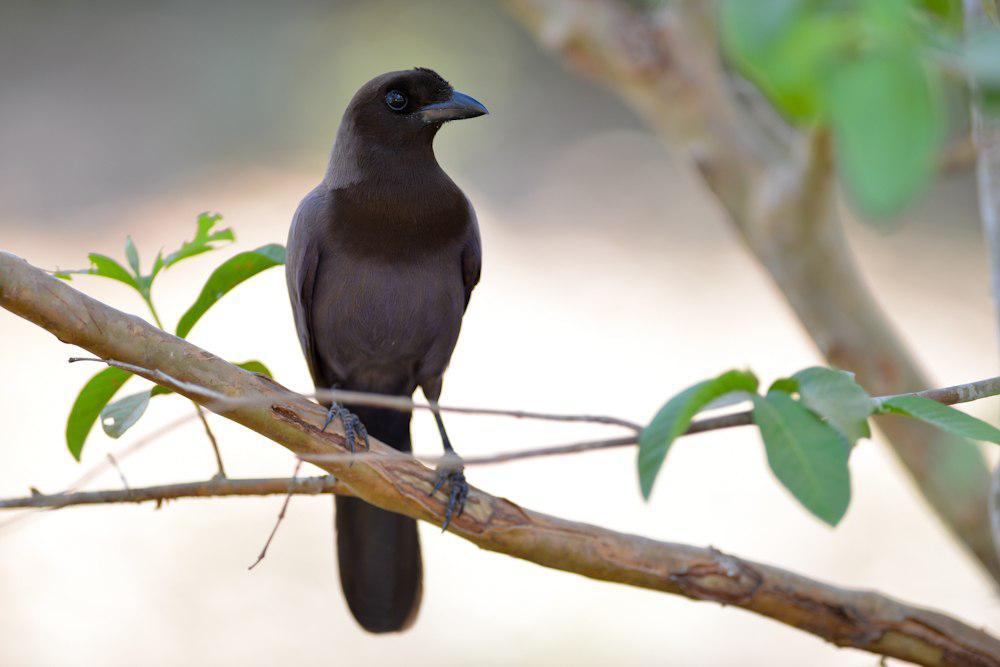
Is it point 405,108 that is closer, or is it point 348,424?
point 348,424

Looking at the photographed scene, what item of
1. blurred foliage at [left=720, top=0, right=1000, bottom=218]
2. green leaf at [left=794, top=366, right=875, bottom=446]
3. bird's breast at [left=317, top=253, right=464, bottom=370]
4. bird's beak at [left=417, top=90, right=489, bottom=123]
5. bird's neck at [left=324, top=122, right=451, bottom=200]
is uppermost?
bird's beak at [left=417, top=90, right=489, bottom=123]

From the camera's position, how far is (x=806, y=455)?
Result: 133cm

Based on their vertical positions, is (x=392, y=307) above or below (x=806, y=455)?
above

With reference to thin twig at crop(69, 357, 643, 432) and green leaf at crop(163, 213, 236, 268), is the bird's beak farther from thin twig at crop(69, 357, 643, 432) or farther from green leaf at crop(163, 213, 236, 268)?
thin twig at crop(69, 357, 643, 432)

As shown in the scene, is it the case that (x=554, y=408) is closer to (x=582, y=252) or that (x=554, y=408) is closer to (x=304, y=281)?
(x=582, y=252)

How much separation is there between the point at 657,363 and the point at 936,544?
181cm

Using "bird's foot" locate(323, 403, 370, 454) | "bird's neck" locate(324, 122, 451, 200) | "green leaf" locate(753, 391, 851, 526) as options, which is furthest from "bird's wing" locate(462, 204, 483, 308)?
"green leaf" locate(753, 391, 851, 526)

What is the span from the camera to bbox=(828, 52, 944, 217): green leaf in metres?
0.72

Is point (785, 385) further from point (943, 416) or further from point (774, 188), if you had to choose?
point (774, 188)

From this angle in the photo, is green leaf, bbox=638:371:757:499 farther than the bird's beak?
No

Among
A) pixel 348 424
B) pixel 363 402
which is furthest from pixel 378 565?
pixel 363 402

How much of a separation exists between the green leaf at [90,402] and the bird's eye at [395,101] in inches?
43.5

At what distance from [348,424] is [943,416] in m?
1.27

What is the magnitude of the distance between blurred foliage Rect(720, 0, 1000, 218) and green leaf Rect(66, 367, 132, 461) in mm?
1397
